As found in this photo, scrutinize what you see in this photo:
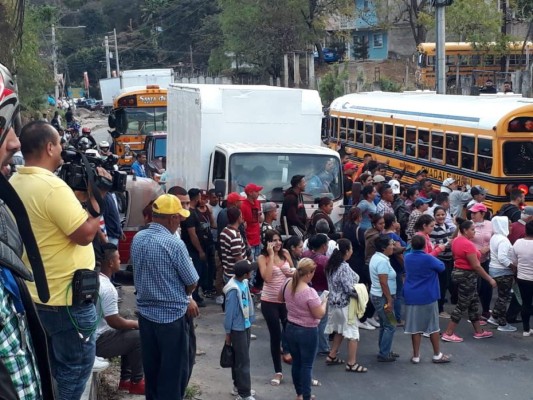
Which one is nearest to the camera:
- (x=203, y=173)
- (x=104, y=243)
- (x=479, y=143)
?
(x=104, y=243)

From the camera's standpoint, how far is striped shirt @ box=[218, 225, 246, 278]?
423 inches

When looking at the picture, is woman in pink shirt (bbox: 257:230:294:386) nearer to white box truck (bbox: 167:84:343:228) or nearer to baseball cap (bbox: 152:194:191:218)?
baseball cap (bbox: 152:194:191:218)

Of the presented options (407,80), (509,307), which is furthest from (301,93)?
(407,80)

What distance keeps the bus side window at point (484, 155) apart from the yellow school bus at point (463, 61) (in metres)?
24.8

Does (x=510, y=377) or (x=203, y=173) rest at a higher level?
(x=203, y=173)

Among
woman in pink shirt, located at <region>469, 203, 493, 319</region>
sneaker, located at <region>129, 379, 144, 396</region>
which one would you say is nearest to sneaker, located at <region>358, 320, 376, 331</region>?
woman in pink shirt, located at <region>469, 203, 493, 319</region>

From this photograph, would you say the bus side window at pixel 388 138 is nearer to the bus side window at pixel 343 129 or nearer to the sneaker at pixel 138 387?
the bus side window at pixel 343 129

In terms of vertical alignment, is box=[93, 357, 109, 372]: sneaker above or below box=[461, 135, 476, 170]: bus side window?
below

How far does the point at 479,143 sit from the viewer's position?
53.2 ft

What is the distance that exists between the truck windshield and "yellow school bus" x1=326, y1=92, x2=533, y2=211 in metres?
3.43

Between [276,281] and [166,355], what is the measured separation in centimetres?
263

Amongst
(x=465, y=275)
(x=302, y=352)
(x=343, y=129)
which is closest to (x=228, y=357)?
(x=302, y=352)

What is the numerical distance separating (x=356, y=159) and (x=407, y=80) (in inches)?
1057

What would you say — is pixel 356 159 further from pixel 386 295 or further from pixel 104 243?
pixel 104 243
